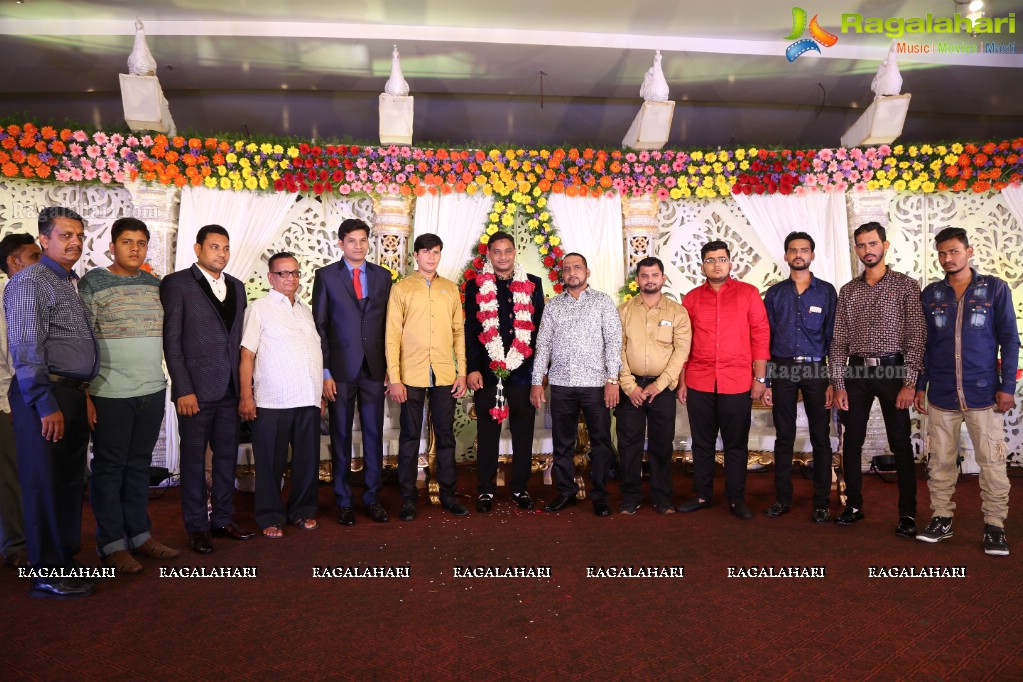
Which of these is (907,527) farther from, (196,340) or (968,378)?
(196,340)

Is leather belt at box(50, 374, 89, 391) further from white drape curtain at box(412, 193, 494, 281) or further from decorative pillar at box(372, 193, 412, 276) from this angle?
white drape curtain at box(412, 193, 494, 281)

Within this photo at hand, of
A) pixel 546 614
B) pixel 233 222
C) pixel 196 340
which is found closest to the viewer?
pixel 546 614

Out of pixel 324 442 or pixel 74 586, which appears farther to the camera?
pixel 324 442

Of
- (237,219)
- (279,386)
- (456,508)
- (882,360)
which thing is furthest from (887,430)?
(237,219)

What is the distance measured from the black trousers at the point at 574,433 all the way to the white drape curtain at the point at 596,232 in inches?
74.8

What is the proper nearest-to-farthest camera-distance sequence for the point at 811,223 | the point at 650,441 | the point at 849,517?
the point at 849,517
the point at 650,441
the point at 811,223

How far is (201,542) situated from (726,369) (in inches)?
127

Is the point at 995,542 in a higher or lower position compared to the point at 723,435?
lower

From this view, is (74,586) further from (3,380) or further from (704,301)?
(704,301)

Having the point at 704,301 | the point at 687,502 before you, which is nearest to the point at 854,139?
→ the point at 704,301

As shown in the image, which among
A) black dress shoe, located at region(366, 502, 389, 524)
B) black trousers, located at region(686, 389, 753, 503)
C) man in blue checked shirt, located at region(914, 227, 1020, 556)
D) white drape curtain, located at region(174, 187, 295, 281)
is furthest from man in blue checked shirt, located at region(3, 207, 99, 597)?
man in blue checked shirt, located at region(914, 227, 1020, 556)

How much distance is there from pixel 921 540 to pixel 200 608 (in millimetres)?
3684

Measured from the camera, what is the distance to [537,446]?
5844 millimetres

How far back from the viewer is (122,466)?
337 centimetres
